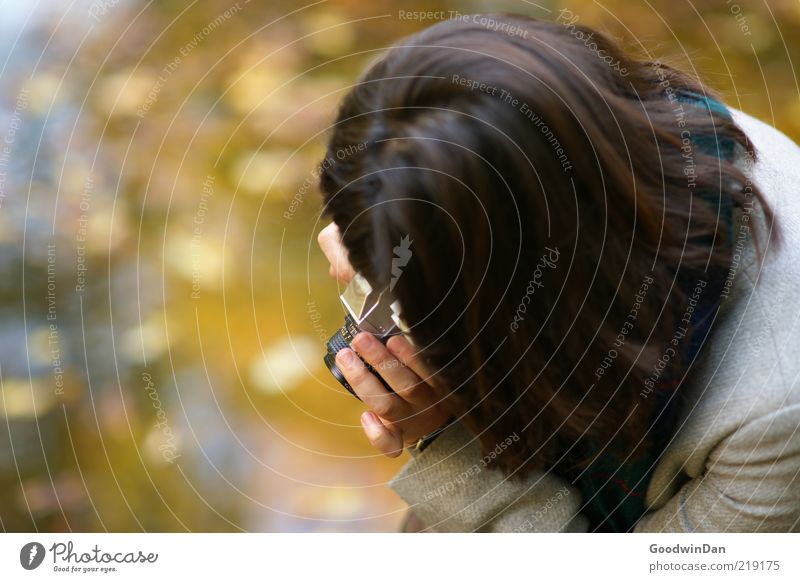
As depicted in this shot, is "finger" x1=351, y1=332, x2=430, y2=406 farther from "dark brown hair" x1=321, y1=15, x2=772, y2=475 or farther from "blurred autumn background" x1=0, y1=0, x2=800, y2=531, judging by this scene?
"blurred autumn background" x1=0, y1=0, x2=800, y2=531

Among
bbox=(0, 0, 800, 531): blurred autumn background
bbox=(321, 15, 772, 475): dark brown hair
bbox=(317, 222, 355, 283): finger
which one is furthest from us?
bbox=(0, 0, 800, 531): blurred autumn background

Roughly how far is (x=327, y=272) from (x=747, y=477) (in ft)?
1.27

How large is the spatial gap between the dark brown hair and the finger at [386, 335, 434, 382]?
10 mm

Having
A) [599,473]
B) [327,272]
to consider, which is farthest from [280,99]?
[599,473]

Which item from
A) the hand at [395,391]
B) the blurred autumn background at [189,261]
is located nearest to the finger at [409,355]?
the hand at [395,391]

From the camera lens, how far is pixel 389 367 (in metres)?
0.50

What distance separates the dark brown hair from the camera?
15.3 inches

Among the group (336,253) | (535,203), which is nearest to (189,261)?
(336,253)

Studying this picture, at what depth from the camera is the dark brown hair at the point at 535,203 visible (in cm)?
39

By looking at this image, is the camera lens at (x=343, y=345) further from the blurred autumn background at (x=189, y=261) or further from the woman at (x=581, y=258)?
the blurred autumn background at (x=189, y=261)
